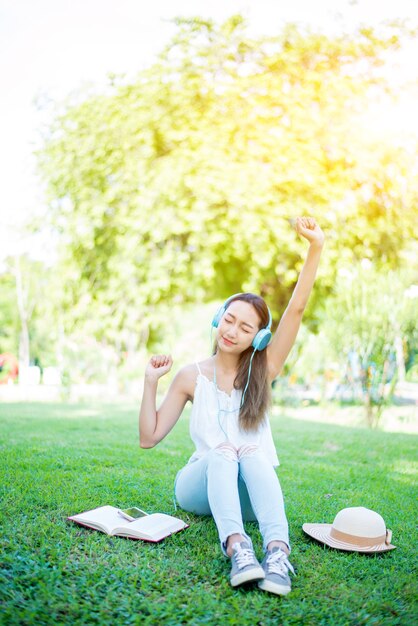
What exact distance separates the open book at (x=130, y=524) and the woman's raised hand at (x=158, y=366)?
638mm

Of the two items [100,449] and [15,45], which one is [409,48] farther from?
[100,449]

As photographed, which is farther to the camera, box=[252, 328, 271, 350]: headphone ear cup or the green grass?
box=[252, 328, 271, 350]: headphone ear cup

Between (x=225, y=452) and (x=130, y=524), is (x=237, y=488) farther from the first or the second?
(x=130, y=524)

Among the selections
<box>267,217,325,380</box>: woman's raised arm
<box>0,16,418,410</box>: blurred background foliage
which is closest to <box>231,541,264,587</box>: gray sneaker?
<box>267,217,325,380</box>: woman's raised arm

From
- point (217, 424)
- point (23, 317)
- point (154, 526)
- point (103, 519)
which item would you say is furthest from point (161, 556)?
point (23, 317)

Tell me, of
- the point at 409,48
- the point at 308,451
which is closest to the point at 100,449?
the point at 308,451

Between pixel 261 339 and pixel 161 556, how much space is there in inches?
40.5

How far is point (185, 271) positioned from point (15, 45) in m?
5.22

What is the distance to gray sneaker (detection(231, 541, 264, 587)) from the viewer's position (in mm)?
2150

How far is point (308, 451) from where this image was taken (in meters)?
5.18

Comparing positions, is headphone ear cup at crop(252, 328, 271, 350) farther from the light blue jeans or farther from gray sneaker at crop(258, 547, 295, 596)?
gray sneaker at crop(258, 547, 295, 596)

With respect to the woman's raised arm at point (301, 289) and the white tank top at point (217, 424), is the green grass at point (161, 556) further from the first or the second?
the woman's raised arm at point (301, 289)

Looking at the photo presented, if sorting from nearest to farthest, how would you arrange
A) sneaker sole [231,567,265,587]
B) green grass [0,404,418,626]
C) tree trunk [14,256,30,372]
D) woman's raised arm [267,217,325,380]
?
green grass [0,404,418,626] → sneaker sole [231,567,265,587] → woman's raised arm [267,217,325,380] → tree trunk [14,256,30,372]

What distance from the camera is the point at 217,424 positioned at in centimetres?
283
